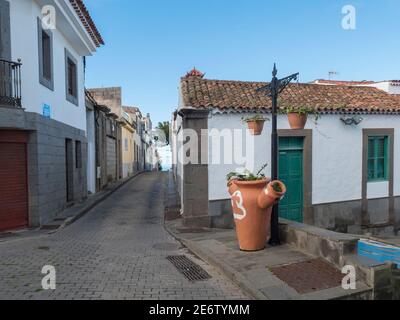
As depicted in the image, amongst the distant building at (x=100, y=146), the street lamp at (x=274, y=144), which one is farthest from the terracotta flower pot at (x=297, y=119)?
the distant building at (x=100, y=146)

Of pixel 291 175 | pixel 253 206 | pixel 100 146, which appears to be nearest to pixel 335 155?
pixel 291 175

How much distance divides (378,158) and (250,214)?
7.15 m

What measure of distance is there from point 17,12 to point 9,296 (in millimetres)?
6315

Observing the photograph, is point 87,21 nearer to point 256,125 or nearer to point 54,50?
point 54,50

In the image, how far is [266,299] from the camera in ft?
13.3

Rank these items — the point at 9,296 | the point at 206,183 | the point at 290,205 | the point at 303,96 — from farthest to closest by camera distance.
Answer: the point at 303,96 → the point at 290,205 → the point at 206,183 → the point at 9,296

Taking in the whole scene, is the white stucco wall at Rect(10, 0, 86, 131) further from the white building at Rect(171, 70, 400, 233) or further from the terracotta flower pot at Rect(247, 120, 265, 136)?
the terracotta flower pot at Rect(247, 120, 265, 136)

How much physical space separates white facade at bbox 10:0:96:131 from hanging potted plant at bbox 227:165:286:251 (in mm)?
5368

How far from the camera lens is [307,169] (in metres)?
9.65

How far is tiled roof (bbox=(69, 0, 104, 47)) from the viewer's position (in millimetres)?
9727

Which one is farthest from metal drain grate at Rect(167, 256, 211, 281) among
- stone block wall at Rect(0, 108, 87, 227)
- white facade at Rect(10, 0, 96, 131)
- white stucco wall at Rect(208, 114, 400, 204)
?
white facade at Rect(10, 0, 96, 131)
